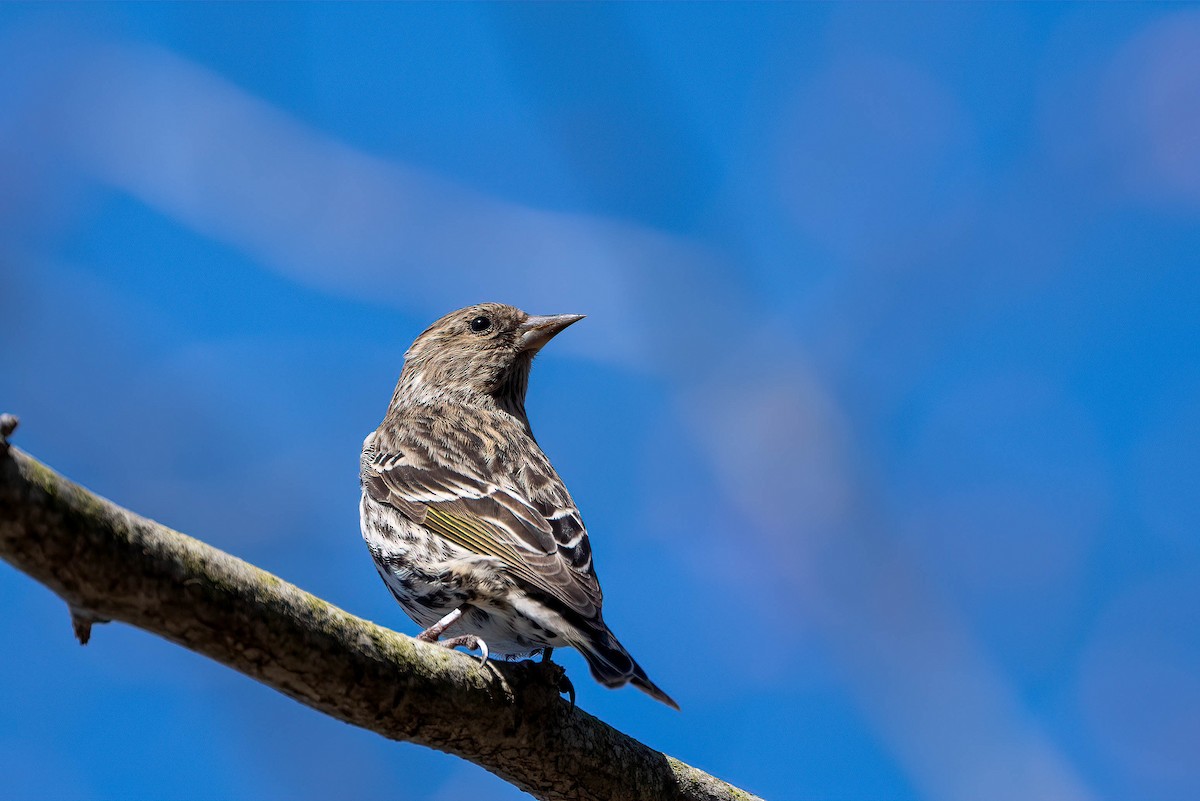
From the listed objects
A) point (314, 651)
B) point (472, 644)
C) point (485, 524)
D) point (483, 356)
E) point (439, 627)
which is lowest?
point (314, 651)

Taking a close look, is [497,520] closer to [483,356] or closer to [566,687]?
[566,687]

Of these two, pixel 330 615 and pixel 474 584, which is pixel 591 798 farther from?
pixel 330 615

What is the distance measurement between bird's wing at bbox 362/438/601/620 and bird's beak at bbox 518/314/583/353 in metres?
1.49

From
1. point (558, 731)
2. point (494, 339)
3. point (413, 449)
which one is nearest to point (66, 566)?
point (558, 731)

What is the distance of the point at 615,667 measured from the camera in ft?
12.8

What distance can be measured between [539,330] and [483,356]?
1.28 ft

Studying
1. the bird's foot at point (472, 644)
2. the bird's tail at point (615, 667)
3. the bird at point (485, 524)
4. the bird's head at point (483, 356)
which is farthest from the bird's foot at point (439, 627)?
the bird's head at point (483, 356)

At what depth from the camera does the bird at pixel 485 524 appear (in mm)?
4402

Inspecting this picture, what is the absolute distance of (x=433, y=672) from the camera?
3.50 metres

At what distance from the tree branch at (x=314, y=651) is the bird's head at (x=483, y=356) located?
136 inches

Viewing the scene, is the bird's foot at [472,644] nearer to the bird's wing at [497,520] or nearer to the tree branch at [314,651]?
the tree branch at [314,651]

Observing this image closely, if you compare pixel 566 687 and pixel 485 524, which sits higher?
pixel 485 524

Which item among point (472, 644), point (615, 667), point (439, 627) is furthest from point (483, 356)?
point (615, 667)

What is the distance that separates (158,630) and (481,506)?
2356 mm
